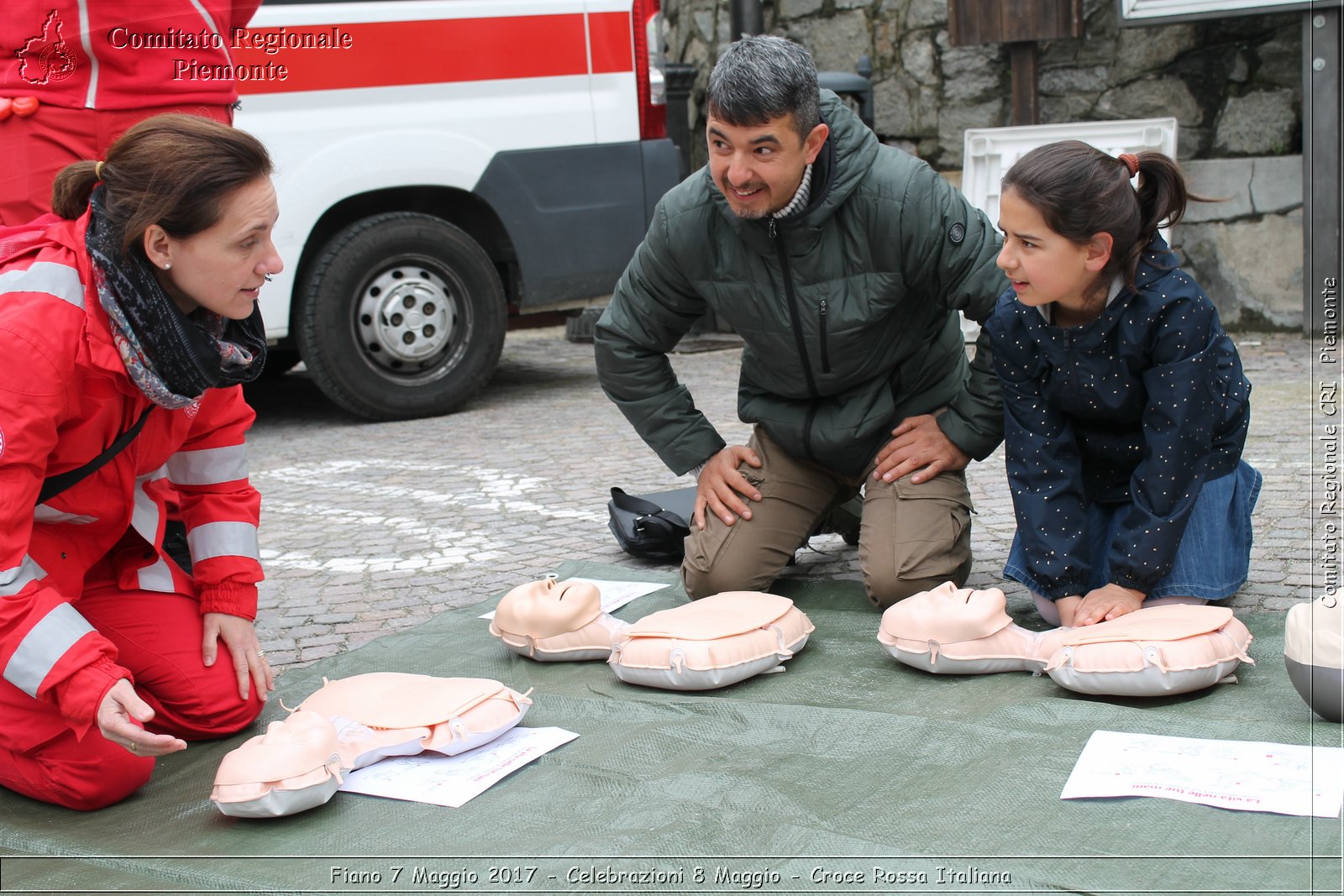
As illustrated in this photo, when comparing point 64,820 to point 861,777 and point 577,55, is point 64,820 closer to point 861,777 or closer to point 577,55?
point 861,777

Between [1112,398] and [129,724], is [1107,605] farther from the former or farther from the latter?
[129,724]

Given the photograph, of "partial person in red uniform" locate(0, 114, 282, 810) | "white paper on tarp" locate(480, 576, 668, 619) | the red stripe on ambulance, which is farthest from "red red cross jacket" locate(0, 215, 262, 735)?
the red stripe on ambulance

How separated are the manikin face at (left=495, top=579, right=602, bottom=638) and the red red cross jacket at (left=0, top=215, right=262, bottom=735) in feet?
1.75

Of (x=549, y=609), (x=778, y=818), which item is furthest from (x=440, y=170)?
(x=778, y=818)

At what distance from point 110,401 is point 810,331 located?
1.48 metres

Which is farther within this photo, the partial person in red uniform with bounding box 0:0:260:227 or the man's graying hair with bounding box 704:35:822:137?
the partial person in red uniform with bounding box 0:0:260:227

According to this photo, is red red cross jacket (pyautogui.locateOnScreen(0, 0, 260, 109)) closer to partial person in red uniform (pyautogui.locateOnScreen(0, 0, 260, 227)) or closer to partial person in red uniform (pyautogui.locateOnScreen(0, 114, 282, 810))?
partial person in red uniform (pyautogui.locateOnScreen(0, 0, 260, 227))

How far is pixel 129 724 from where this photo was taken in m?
1.94

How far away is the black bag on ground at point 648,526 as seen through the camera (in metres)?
3.51

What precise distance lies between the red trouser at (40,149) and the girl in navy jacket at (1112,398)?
72.9 inches

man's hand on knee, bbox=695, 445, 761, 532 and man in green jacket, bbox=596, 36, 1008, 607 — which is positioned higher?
man in green jacket, bbox=596, 36, 1008, 607

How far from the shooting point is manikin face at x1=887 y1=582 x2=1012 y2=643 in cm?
247

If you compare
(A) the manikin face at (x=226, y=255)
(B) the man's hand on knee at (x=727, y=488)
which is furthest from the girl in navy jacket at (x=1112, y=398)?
(A) the manikin face at (x=226, y=255)

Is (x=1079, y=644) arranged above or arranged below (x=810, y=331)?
below
